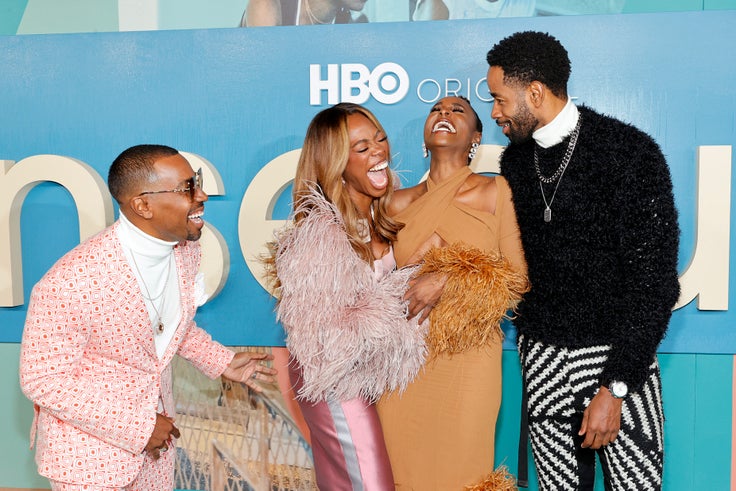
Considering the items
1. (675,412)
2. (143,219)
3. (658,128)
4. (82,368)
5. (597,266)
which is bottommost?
(675,412)

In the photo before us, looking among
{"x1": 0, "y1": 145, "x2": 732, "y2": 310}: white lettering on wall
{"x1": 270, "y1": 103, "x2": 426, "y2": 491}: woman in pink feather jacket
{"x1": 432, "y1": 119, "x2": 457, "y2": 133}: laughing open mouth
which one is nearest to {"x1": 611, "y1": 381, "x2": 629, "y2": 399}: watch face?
{"x1": 270, "y1": 103, "x2": 426, "y2": 491}: woman in pink feather jacket

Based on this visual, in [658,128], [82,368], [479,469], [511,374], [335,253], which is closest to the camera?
[82,368]

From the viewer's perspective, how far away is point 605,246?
225cm

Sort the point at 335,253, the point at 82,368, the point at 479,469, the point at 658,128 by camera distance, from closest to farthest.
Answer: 1. the point at 82,368
2. the point at 335,253
3. the point at 479,469
4. the point at 658,128

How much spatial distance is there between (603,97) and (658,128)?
284mm

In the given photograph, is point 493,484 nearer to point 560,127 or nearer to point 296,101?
point 560,127

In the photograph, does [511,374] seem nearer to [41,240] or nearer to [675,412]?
[675,412]

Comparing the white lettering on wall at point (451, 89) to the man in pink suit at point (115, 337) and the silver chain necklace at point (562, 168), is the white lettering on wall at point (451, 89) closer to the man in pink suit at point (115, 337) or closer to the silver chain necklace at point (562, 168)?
the silver chain necklace at point (562, 168)

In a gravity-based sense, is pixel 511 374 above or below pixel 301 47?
A: below

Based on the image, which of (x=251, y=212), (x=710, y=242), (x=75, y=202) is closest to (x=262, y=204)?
(x=251, y=212)

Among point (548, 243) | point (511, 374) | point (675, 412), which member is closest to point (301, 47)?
point (548, 243)

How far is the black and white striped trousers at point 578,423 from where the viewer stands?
2301 millimetres

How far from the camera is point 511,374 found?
3.44m

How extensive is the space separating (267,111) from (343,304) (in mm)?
1466
